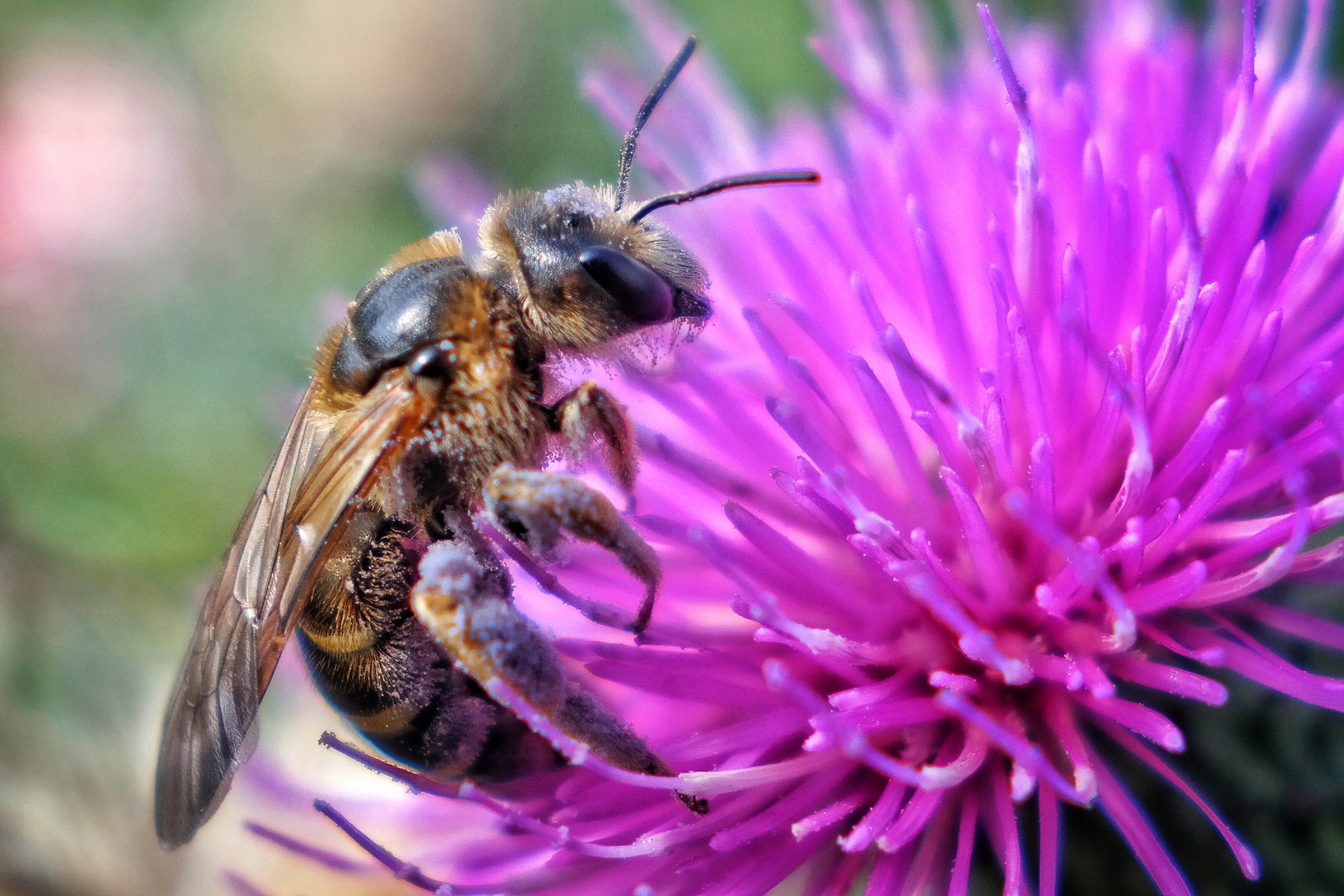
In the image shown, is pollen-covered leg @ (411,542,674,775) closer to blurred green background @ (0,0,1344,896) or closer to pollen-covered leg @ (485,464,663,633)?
pollen-covered leg @ (485,464,663,633)

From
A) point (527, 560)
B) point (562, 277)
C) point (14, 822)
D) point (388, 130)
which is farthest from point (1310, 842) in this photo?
point (388, 130)

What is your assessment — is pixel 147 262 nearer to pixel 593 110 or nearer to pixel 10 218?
pixel 10 218

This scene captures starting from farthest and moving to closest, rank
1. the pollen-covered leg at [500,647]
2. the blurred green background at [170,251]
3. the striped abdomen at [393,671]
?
the blurred green background at [170,251] < the striped abdomen at [393,671] < the pollen-covered leg at [500,647]

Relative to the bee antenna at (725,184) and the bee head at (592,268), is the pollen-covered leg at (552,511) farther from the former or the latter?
the bee antenna at (725,184)

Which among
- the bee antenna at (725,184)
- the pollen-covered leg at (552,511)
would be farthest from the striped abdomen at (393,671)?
the bee antenna at (725,184)

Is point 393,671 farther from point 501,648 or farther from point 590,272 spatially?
point 590,272

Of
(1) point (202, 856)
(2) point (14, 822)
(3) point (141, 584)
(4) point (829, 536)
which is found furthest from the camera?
(3) point (141, 584)
